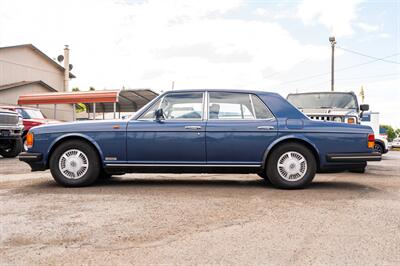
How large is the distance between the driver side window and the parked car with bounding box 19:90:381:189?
2 cm

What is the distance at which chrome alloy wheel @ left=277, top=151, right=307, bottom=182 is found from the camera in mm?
5660

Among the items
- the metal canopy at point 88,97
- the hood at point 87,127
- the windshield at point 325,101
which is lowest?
the hood at point 87,127

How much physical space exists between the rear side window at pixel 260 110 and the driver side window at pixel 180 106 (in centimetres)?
80

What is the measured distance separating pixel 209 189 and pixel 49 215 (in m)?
2.33

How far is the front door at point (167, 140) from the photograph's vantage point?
5730 mm

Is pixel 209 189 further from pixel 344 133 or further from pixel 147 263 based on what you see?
pixel 147 263

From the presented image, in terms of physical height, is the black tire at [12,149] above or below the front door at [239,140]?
below

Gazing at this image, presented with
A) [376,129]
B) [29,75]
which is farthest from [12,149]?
[29,75]

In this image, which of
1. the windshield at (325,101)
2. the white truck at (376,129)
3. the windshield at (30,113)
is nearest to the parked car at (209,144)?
the windshield at (325,101)

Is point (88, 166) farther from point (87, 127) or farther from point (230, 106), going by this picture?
point (230, 106)

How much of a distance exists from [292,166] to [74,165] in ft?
10.2

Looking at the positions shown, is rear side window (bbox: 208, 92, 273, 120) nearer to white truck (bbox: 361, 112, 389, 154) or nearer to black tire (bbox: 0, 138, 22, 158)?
black tire (bbox: 0, 138, 22, 158)

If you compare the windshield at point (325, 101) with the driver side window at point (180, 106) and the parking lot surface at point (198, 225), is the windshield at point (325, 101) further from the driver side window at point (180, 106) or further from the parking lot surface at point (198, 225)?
the driver side window at point (180, 106)

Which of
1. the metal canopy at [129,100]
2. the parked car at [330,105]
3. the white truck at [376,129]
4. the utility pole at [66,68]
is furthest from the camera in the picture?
Answer: the utility pole at [66,68]
